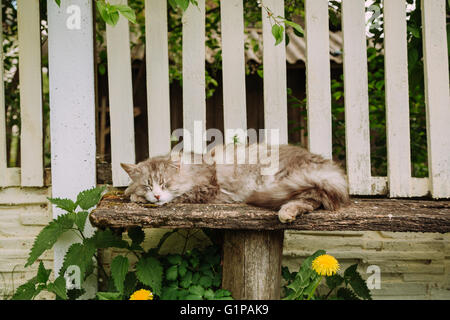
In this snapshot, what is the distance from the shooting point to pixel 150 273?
1897mm

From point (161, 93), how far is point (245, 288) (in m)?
1.34

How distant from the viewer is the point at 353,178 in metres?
2.32

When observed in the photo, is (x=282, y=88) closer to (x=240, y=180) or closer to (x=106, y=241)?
(x=240, y=180)

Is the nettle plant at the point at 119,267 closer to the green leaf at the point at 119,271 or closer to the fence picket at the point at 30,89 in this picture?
the green leaf at the point at 119,271

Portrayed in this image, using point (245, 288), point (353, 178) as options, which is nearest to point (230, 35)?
point (353, 178)

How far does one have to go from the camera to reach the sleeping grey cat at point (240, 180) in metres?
1.83

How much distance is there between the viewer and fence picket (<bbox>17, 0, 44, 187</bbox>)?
2320 mm

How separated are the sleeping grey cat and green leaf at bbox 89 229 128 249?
25 centimetres

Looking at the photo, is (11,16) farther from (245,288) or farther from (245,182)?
(245,288)

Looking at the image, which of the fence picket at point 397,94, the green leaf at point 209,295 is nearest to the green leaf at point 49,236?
the green leaf at point 209,295

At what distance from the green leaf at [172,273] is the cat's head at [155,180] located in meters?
0.38

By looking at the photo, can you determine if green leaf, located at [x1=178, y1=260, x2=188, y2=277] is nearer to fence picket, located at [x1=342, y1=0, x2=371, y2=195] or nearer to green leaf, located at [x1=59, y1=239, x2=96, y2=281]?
green leaf, located at [x1=59, y1=239, x2=96, y2=281]

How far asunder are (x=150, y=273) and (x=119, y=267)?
17 cm
